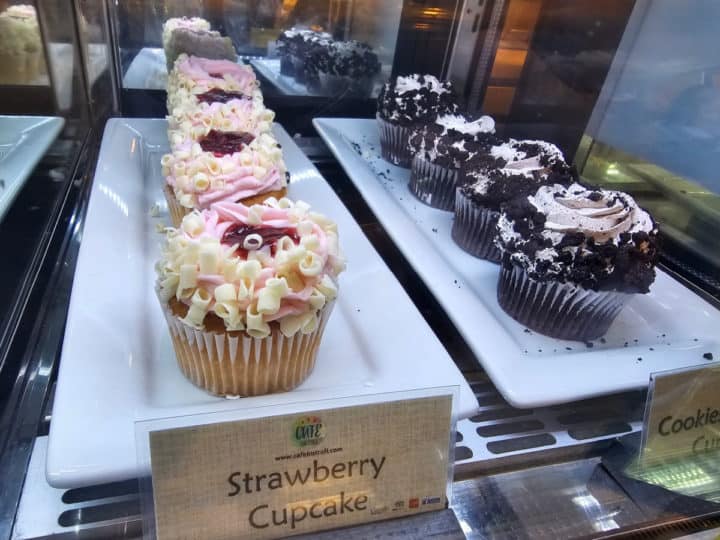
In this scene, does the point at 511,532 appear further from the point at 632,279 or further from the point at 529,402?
the point at 632,279

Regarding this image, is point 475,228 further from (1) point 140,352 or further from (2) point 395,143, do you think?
(1) point 140,352

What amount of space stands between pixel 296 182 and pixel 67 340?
0.89m

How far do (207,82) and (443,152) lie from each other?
839 millimetres

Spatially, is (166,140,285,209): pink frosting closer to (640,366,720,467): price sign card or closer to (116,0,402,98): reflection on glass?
(116,0,402,98): reflection on glass

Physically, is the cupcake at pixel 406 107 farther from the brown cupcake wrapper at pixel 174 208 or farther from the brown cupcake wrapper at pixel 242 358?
the brown cupcake wrapper at pixel 242 358

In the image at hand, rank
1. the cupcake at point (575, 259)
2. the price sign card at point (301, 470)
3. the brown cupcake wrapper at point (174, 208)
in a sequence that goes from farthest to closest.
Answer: the brown cupcake wrapper at point (174, 208) → the cupcake at point (575, 259) → the price sign card at point (301, 470)

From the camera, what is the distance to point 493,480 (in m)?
0.92

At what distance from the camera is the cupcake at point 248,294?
907 millimetres

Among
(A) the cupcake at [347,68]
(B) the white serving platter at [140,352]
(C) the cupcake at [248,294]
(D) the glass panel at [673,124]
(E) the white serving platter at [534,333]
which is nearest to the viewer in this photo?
(B) the white serving platter at [140,352]

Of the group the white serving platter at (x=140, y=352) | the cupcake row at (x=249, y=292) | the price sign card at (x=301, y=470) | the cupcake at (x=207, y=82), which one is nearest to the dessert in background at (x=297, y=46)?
the cupcake at (x=207, y=82)

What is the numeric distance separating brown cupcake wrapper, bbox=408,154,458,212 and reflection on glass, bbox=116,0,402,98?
527mm

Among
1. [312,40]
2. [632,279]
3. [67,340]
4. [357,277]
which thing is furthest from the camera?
[312,40]

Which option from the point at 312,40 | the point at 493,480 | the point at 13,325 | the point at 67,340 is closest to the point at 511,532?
the point at 493,480

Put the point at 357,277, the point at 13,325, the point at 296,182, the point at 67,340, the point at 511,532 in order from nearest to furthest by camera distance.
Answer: the point at 511,532 → the point at 67,340 → the point at 13,325 → the point at 357,277 → the point at 296,182
